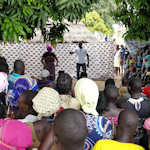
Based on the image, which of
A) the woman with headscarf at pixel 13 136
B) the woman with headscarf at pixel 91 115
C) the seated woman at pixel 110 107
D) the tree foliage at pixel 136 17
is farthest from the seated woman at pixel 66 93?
the tree foliage at pixel 136 17

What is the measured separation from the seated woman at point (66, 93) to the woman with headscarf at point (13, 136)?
1.09 m

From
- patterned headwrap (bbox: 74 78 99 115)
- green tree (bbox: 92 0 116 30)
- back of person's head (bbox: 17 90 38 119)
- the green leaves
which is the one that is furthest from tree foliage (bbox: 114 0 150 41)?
green tree (bbox: 92 0 116 30)

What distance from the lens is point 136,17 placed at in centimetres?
406

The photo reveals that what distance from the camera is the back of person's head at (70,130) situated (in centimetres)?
164

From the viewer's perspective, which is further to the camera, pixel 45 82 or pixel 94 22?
pixel 94 22

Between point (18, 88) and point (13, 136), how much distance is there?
76.2 inches

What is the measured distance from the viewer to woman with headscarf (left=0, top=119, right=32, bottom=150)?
1.69 metres

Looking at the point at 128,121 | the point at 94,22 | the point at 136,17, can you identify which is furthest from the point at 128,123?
the point at 94,22

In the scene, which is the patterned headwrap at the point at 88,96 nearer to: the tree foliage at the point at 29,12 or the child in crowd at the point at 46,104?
the child in crowd at the point at 46,104

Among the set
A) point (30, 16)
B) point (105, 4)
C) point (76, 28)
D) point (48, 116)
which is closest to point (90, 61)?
point (76, 28)

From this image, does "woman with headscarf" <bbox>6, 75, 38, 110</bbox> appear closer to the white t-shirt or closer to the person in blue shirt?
the person in blue shirt

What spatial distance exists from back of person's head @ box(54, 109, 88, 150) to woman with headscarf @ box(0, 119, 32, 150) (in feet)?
0.79

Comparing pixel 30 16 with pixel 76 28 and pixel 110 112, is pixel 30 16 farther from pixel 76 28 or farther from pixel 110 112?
pixel 76 28

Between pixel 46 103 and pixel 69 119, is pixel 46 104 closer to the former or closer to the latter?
pixel 46 103
